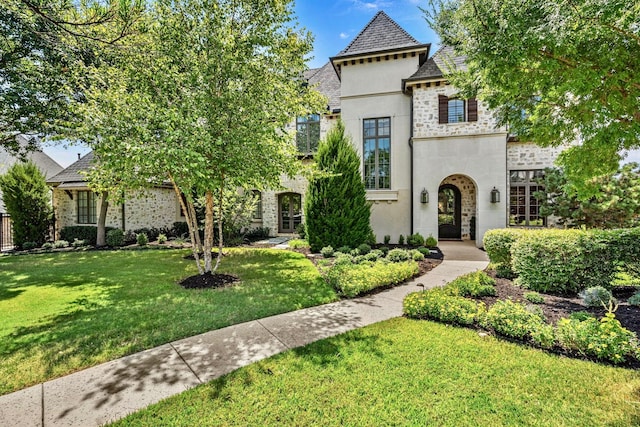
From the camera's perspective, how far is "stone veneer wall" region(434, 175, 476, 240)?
48.5ft

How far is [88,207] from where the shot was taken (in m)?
15.9

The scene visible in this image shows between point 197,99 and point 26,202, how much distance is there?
14547 millimetres

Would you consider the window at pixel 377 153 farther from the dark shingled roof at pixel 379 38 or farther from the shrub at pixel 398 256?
the shrub at pixel 398 256

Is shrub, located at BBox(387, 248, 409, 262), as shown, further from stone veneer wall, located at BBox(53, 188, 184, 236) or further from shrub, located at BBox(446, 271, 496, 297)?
stone veneer wall, located at BBox(53, 188, 184, 236)

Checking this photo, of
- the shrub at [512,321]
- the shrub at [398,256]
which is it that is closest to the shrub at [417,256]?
the shrub at [398,256]

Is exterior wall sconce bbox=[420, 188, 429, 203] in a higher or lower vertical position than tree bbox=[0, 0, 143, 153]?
lower

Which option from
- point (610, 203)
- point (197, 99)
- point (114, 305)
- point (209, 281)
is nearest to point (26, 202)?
point (114, 305)

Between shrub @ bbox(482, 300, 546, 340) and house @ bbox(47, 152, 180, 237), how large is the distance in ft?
52.6

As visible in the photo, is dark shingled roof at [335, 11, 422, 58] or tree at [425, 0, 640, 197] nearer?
tree at [425, 0, 640, 197]

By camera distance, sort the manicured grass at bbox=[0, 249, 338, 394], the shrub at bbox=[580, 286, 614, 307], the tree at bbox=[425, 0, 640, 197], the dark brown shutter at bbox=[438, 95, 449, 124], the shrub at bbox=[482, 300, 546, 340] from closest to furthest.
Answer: the tree at bbox=[425, 0, 640, 197] → the manicured grass at bbox=[0, 249, 338, 394] → the shrub at bbox=[482, 300, 546, 340] → the shrub at bbox=[580, 286, 614, 307] → the dark brown shutter at bbox=[438, 95, 449, 124]

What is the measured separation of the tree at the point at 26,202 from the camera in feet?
46.1

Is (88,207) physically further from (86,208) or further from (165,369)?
(165,369)

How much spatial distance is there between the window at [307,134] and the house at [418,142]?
4.64 feet

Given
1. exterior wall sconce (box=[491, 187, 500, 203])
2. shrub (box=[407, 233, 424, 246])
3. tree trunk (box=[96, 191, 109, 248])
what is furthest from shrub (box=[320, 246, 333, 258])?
tree trunk (box=[96, 191, 109, 248])
